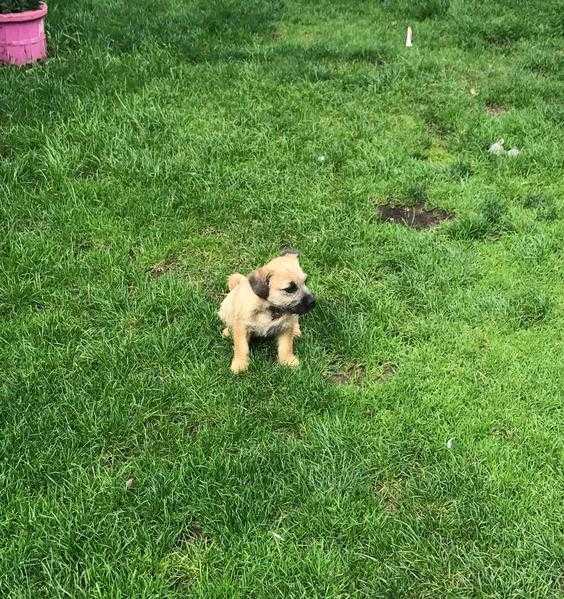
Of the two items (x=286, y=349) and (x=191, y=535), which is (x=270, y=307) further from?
(x=191, y=535)

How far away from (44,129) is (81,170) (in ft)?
2.25

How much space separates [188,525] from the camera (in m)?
3.31

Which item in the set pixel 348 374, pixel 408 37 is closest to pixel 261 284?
pixel 348 374

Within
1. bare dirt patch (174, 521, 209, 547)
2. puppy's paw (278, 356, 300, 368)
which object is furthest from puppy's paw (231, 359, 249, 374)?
bare dirt patch (174, 521, 209, 547)

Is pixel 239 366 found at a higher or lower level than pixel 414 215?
lower

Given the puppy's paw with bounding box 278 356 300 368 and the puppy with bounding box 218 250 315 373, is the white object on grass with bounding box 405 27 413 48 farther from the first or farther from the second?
the puppy's paw with bounding box 278 356 300 368

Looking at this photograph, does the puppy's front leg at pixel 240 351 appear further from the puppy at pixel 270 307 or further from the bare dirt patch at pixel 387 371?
the bare dirt patch at pixel 387 371

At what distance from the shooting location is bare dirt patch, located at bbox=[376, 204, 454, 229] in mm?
5684

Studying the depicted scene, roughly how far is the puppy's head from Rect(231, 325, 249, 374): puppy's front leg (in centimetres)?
33

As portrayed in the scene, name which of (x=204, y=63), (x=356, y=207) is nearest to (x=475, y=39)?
(x=204, y=63)

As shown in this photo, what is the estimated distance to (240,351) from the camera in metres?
4.09

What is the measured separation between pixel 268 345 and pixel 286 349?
0.73ft

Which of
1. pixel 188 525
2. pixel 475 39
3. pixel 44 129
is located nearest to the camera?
pixel 188 525

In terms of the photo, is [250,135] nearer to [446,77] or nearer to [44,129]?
[44,129]
